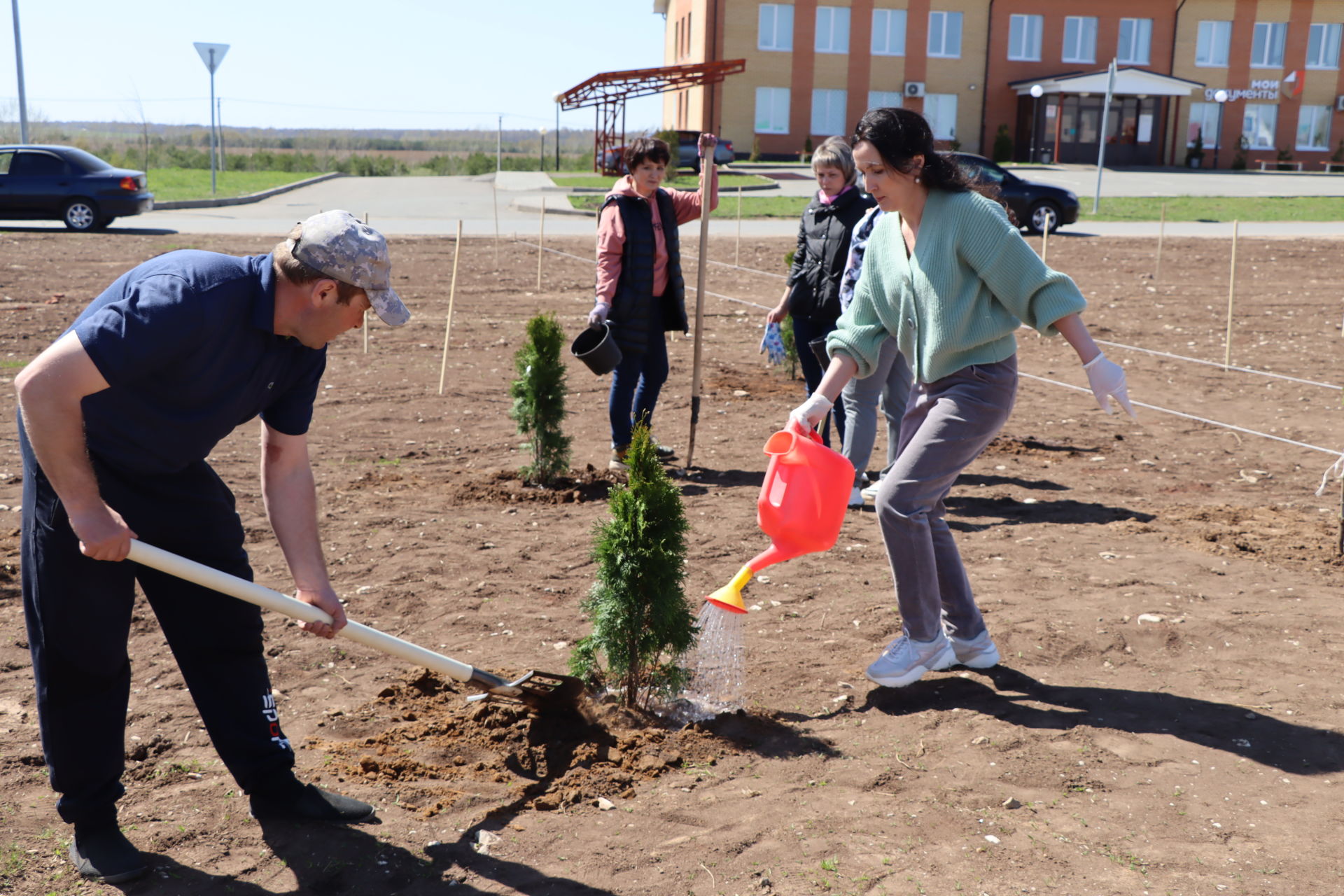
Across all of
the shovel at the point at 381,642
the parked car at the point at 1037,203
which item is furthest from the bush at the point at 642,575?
the parked car at the point at 1037,203

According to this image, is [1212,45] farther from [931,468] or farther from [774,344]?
[931,468]

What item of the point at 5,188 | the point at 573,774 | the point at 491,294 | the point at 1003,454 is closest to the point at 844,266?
the point at 1003,454

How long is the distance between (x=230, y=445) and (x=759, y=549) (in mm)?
3718

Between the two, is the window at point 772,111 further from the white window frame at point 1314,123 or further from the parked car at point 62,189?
the parked car at point 62,189

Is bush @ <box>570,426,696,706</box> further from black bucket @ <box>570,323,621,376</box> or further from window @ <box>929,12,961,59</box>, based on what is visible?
window @ <box>929,12,961,59</box>

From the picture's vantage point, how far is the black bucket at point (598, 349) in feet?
20.3

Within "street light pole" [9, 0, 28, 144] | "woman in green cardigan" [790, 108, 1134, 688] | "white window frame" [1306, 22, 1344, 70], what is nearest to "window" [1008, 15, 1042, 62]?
"white window frame" [1306, 22, 1344, 70]

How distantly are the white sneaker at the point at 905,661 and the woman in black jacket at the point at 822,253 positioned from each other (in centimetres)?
214

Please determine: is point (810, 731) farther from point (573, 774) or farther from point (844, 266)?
point (844, 266)

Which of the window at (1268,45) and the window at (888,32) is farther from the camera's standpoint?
the window at (1268,45)

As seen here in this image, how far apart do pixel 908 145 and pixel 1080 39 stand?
45974 mm

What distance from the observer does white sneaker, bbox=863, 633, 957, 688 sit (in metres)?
3.91

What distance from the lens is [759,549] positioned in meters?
5.54

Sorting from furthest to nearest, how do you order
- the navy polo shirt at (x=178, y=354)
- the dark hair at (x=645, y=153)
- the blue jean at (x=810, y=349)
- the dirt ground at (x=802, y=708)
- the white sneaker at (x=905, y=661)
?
the blue jean at (x=810, y=349)
the dark hair at (x=645, y=153)
the white sneaker at (x=905, y=661)
the dirt ground at (x=802, y=708)
the navy polo shirt at (x=178, y=354)
